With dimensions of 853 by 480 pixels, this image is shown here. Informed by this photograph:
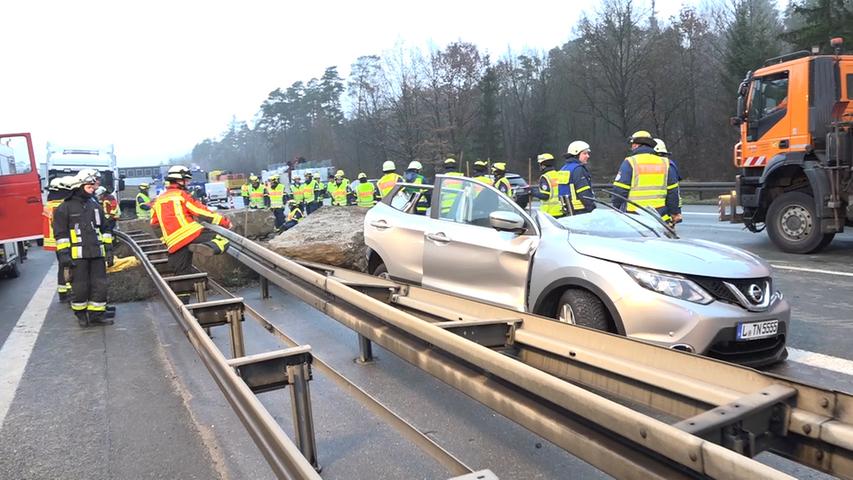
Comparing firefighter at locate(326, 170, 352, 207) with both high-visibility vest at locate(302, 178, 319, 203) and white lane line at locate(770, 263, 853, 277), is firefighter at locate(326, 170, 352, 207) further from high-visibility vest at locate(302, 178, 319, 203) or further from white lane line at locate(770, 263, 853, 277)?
white lane line at locate(770, 263, 853, 277)

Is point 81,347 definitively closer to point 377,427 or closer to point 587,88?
point 377,427

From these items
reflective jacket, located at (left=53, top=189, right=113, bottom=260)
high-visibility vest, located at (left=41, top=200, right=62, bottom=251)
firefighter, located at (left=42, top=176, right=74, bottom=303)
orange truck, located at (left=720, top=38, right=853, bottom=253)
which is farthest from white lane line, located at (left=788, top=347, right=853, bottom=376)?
high-visibility vest, located at (left=41, top=200, right=62, bottom=251)

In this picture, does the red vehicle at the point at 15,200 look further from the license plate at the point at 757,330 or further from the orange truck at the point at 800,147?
the orange truck at the point at 800,147

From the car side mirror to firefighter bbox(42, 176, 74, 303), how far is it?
513 centimetres

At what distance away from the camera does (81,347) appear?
6.03 meters

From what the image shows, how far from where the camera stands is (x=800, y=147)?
9406mm

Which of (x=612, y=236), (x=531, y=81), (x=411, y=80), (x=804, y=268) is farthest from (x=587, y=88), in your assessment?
(x=612, y=236)

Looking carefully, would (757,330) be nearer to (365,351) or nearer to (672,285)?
(672,285)

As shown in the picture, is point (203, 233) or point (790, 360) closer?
point (790, 360)

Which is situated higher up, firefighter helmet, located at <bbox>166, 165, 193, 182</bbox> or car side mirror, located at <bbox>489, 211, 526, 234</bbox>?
firefighter helmet, located at <bbox>166, 165, 193, 182</bbox>

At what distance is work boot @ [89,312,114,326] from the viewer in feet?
22.7

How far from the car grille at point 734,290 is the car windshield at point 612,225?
96 centimetres

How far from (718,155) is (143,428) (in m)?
39.7

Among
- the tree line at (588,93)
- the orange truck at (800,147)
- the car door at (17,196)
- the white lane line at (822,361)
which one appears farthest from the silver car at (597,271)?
the tree line at (588,93)
